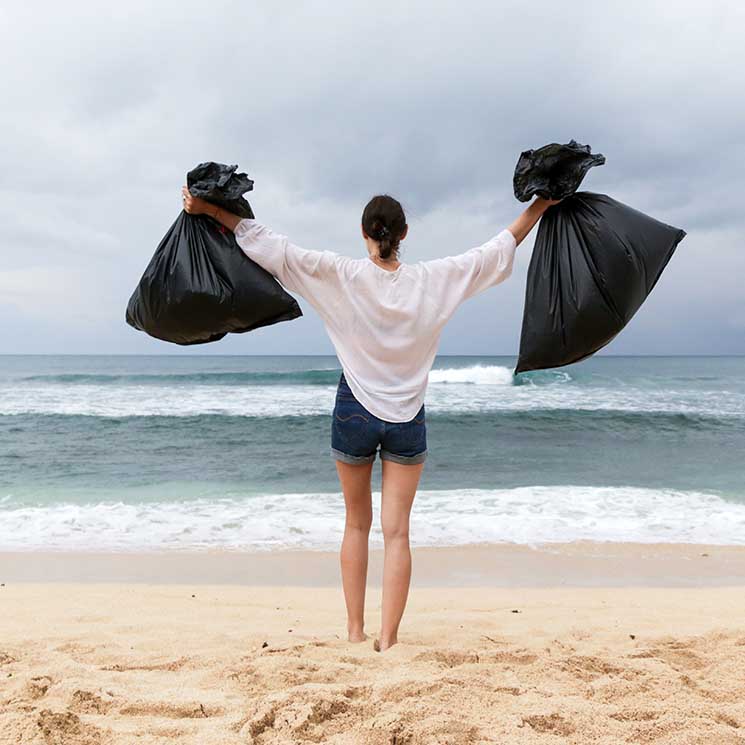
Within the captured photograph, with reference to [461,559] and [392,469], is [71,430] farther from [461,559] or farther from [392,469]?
[392,469]

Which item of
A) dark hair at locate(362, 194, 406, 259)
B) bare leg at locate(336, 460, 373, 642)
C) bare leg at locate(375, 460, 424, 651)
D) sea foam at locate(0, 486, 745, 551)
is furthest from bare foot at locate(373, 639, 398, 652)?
sea foam at locate(0, 486, 745, 551)

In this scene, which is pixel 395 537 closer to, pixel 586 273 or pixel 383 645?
pixel 383 645

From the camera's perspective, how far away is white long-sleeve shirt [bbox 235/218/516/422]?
7.82ft

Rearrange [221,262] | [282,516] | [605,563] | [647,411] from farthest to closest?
[647,411] < [282,516] < [605,563] < [221,262]

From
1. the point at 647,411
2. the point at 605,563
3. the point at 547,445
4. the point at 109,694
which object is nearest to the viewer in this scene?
the point at 109,694

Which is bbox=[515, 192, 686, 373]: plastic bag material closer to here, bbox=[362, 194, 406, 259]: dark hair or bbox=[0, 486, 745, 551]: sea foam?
bbox=[362, 194, 406, 259]: dark hair

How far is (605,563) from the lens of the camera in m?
4.75

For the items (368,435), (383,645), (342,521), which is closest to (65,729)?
(383,645)

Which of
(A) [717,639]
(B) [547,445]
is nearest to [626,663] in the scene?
(A) [717,639]

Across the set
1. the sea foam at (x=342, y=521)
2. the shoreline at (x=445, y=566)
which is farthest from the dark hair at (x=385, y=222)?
the sea foam at (x=342, y=521)

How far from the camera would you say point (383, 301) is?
238 cm

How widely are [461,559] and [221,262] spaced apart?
303 centimetres

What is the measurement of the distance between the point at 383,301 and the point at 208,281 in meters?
0.69

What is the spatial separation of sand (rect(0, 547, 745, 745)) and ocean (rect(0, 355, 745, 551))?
184 centimetres
